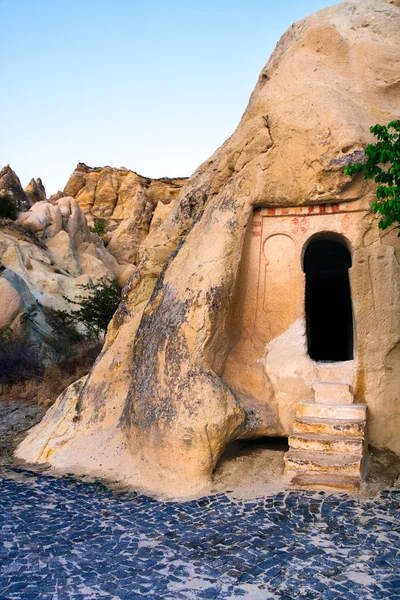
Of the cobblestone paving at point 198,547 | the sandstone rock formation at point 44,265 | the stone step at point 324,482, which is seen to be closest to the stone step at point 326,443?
the stone step at point 324,482

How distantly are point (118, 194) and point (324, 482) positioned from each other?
3786 centimetres

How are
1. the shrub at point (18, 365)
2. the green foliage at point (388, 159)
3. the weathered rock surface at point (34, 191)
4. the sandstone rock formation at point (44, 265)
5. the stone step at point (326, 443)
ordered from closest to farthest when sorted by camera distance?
the green foliage at point (388, 159) → the stone step at point (326, 443) → the shrub at point (18, 365) → the sandstone rock formation at point (44, 265) → the weathered rock surface at point (34, 191)

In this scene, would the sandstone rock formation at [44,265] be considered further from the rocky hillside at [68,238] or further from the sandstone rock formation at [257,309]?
the sandstone rock formation at [257,309]

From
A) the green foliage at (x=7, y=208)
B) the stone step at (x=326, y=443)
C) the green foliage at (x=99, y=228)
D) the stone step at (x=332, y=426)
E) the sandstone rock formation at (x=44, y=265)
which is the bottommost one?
the stone step at (x=326, y=443)

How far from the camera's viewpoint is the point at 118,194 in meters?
41.2

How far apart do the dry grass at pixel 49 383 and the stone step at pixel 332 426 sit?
5.41 m

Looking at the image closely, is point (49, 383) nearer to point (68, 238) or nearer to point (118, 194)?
point (68, 238)

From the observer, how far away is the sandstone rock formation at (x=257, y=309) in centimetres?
612

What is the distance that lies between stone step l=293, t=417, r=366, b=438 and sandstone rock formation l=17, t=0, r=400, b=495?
19.0 inches

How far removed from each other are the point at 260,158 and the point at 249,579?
16.8 ft

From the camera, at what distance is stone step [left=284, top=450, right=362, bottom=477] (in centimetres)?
558

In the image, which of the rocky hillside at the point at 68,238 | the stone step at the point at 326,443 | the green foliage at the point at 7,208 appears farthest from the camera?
the green foliage at the point at 7,208

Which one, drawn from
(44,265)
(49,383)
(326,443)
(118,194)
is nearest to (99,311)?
(49,383)

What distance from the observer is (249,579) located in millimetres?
3896
